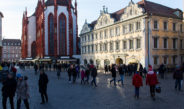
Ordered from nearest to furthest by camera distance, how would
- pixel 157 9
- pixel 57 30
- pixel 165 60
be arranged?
pixel 165 60 → pixel 157 9 → pixel 57 30

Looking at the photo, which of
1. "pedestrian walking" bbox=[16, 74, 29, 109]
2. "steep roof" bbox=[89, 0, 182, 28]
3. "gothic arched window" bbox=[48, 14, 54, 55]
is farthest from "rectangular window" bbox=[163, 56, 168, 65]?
"gothic arched window" bbox=[48, 14, 54, 55]

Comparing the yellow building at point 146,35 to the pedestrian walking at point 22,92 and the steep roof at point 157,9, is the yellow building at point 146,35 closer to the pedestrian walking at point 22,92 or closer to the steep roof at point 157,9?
the steep roof at point 157,9

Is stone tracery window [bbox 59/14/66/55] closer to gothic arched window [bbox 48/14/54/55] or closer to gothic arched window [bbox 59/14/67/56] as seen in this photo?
gothic arched window [bbox 59/14/67/56]

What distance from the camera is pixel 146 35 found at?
36344 millimetres

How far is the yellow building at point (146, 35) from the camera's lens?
3641 cm

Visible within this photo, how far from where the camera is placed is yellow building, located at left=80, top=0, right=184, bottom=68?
1433 inches

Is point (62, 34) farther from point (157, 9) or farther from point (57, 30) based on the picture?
point (157, 9)

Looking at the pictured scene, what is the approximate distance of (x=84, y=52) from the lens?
5862 cm

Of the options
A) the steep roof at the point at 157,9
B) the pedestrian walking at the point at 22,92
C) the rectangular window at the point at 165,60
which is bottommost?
the pedestrian walking at the point at 22,92

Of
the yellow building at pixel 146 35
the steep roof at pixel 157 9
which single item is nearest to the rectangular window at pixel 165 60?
the yellow building at pixel 146 35

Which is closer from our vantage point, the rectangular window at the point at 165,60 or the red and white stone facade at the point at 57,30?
the rectangular window at the point at 165,60

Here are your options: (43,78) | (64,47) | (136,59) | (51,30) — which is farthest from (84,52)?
(43,78)

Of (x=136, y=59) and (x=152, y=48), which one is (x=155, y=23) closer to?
(x=152, y=48)

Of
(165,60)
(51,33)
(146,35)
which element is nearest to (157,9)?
(146,35)
